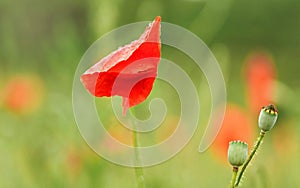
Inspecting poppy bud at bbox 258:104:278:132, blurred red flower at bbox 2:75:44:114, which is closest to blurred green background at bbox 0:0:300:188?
blurred red flower at bbox 2:75:44:114

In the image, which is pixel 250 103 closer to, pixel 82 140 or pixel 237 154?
pixel 82 140

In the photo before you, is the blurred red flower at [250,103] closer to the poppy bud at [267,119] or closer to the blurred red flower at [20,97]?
the blurred red flower at [20,97]

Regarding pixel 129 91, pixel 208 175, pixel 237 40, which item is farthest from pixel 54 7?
pixel 129 91

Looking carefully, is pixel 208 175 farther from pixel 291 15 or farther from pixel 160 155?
Answer: pixel 291 15

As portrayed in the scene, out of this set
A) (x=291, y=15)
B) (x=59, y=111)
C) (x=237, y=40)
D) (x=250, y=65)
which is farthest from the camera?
(x=291, y=15)

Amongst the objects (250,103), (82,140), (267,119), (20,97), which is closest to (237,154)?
(267,119)

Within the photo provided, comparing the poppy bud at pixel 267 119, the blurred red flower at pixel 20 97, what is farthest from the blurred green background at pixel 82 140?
the poppy bud at pixel 267 119
